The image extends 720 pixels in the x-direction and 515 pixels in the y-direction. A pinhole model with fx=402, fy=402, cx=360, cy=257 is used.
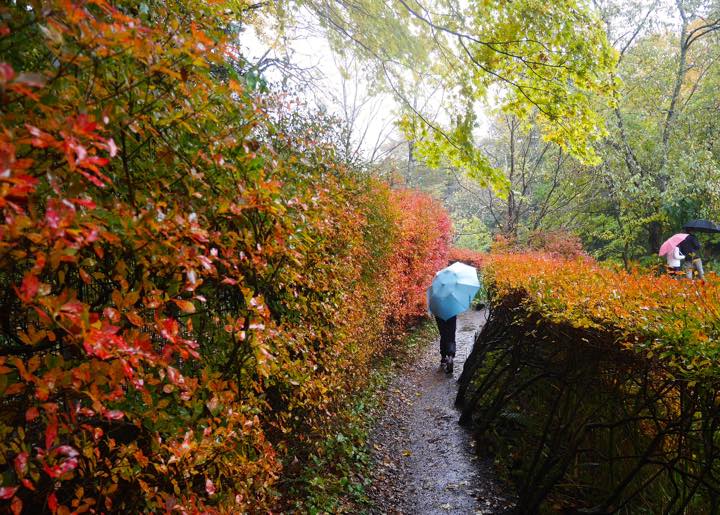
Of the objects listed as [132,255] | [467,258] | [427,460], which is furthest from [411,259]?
[467,258]

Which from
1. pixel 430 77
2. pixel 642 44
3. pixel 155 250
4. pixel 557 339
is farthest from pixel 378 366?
pixel 642 44

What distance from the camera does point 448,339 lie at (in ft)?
25.2

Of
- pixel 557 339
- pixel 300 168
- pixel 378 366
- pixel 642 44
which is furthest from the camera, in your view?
pixel 642 44

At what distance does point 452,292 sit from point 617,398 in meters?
4.37

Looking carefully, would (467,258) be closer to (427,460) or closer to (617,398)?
(427,460)

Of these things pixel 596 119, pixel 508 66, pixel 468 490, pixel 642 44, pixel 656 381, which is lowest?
pixel 468 490

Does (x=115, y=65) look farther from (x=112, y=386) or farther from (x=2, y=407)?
(x=2, y=407)

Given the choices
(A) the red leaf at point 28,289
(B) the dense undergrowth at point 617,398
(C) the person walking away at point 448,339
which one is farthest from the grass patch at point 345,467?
(A) the red leaf at point 28,289

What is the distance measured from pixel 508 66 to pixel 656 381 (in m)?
3.66

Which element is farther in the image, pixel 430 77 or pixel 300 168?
pixel 430 77

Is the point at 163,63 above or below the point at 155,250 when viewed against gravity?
above

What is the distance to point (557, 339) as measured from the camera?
3.68m

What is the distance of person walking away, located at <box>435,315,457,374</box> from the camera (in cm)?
758

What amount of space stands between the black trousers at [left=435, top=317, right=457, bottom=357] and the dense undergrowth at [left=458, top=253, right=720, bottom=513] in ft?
8.57
